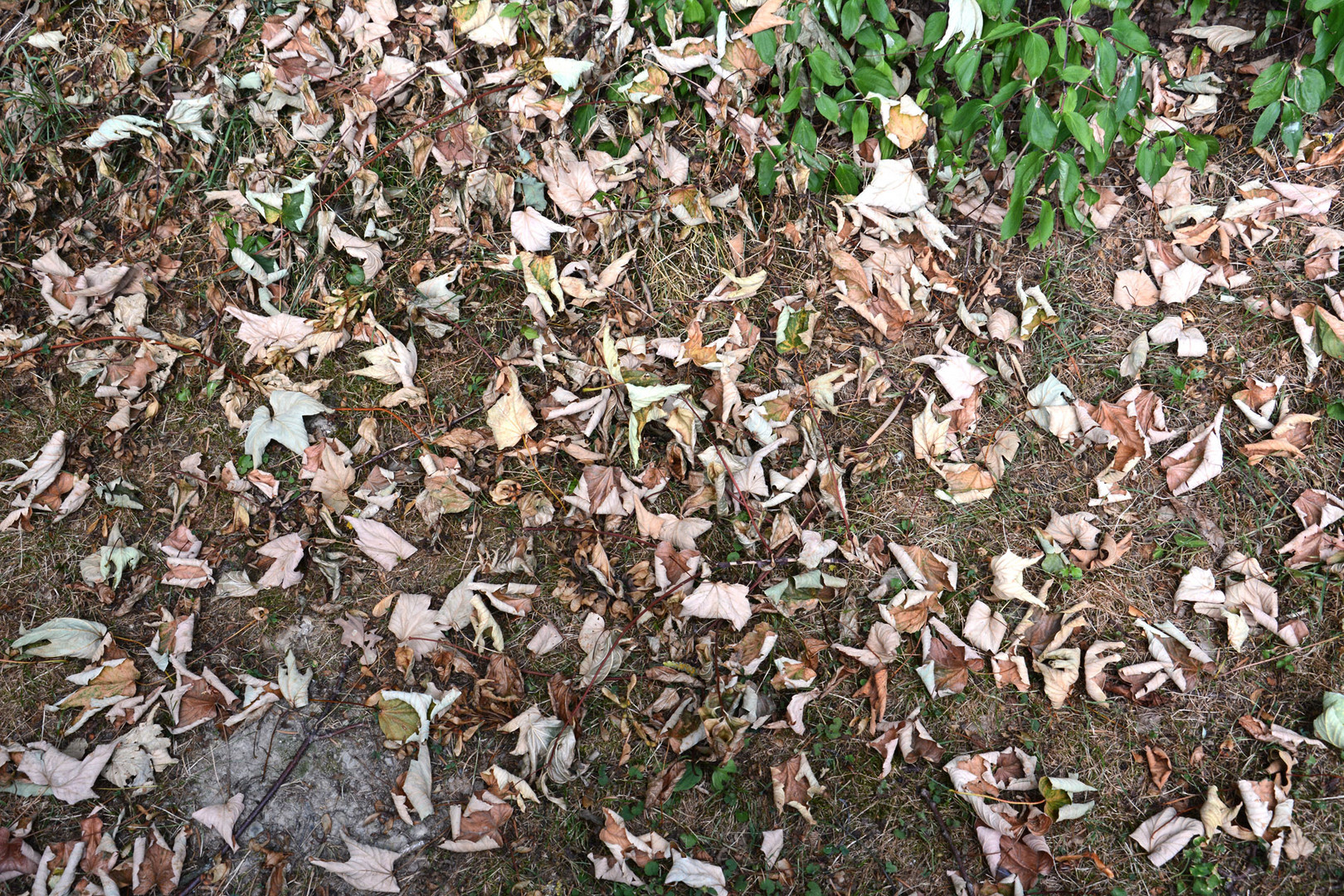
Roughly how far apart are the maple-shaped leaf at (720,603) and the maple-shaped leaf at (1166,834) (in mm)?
1171

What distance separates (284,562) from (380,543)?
28 cm

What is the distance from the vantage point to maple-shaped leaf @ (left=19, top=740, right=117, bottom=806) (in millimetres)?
2027

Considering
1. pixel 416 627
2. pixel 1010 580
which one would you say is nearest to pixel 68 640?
pixel 416 627

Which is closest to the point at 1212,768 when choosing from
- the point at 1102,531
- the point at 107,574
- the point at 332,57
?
the point at 1102,531

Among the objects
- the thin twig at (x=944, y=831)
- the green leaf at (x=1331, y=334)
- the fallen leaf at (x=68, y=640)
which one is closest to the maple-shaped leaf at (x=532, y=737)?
the thin twig at (x=944, y=831)

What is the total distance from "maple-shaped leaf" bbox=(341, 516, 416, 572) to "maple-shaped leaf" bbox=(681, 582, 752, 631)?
84 centimetres

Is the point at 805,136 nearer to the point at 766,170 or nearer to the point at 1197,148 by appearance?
the point at 766,170

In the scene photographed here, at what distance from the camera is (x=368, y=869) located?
1971 mm

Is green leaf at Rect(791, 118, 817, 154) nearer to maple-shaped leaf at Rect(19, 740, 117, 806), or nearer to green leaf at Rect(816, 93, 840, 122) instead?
green leaf at Rect(816, 93, 840, 122)

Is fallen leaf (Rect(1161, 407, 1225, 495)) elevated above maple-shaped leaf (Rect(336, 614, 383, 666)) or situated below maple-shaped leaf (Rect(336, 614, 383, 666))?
below

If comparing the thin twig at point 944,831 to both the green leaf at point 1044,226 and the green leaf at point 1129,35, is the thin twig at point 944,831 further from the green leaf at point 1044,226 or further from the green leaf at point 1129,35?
the green leaf at point 1129,35

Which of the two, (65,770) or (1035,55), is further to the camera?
(65,770)

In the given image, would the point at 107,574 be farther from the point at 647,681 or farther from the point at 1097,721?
the point at 1097,721

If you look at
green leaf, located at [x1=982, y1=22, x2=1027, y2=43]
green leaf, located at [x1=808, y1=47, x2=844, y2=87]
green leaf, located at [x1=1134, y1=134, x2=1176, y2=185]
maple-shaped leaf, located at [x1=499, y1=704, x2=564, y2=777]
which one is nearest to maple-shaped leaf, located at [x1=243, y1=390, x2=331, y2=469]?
maple-shaped leaf, located at [x1=499, y1=704, x2=564, y2=777]
